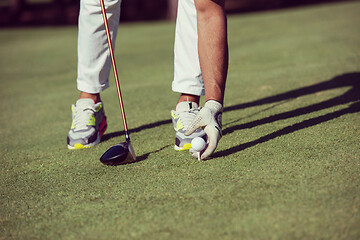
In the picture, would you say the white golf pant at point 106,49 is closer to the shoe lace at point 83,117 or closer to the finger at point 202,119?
the shoe lace at point 83,117

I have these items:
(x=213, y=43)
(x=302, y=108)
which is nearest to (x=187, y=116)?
(x=213, y=43)

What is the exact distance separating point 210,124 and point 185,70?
71cm

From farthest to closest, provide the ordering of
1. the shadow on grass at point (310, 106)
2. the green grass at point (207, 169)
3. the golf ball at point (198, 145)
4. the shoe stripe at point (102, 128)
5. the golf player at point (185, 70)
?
1. the shoe stripe at point (102, 128)
2. the shadow on grass at point (310, 106)
3. the golf player at point (185, 70)
4. the golf ball at point (198, 145)
5. the green grass at point (207, 169)

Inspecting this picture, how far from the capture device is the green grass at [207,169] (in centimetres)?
163

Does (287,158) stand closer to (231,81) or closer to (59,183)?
(59,183)

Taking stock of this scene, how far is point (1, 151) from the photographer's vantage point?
297 cm

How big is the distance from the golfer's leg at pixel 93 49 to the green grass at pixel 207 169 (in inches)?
13.8

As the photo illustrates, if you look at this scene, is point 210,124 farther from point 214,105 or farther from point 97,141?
point 97,141

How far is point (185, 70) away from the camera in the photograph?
2.87m

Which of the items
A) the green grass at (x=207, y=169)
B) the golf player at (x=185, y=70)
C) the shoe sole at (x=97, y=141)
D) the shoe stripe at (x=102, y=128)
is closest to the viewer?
the green grass at (x=207, y=169)

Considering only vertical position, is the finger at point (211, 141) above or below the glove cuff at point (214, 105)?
below

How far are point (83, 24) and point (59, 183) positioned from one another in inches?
48.2

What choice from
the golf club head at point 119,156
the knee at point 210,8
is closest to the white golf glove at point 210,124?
the golf club head at point 119,156

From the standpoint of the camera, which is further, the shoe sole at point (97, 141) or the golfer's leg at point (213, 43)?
the shoe sole at point (97, 141)
